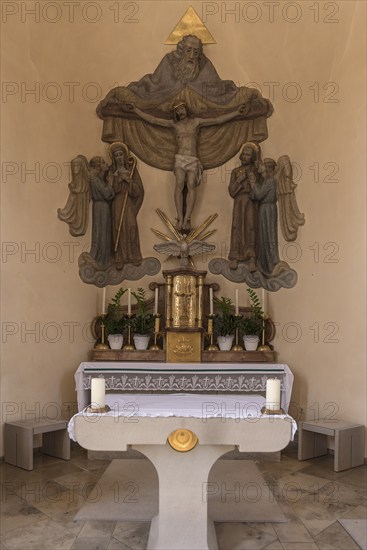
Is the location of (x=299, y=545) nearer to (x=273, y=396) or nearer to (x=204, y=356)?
(x=273, y=396)

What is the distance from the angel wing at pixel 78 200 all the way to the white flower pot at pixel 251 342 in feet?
8.09

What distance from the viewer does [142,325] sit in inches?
250

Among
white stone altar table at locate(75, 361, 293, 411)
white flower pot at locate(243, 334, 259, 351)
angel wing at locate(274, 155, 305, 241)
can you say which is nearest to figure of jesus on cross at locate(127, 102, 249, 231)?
angel wing at locate(274, 155, 305, 241)

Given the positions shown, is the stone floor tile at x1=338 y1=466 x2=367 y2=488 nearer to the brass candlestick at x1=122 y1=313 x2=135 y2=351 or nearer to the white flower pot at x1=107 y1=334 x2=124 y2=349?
the brass candlestick at x1=122 y1=313 x2=135 y2=351

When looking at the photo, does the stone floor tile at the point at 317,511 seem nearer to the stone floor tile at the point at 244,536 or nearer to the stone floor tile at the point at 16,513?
the stone floor tile at the point at 244,536

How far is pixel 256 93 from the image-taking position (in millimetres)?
6789

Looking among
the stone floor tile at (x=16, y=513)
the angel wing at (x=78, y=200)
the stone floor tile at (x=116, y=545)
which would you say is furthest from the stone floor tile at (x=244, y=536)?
the angel wing at (x=78, y=200)

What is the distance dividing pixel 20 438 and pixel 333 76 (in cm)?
561

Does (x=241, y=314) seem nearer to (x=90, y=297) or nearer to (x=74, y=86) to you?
(x=90, y=297)

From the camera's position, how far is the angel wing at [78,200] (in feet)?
21.1

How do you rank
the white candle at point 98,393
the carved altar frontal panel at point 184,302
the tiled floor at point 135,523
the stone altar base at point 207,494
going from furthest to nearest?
the carved altar frontal panel at point 184,302
the stone altar base at point 207,494
the tiled floor at point 135,523
the white candle at point 98,393

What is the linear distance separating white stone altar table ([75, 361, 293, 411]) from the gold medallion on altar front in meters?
2.60

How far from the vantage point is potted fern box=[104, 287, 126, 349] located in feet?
20.6

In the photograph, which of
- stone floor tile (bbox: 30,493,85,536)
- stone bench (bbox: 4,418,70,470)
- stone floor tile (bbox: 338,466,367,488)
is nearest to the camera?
stone floor tile (bbox: 30,493,85,536)
